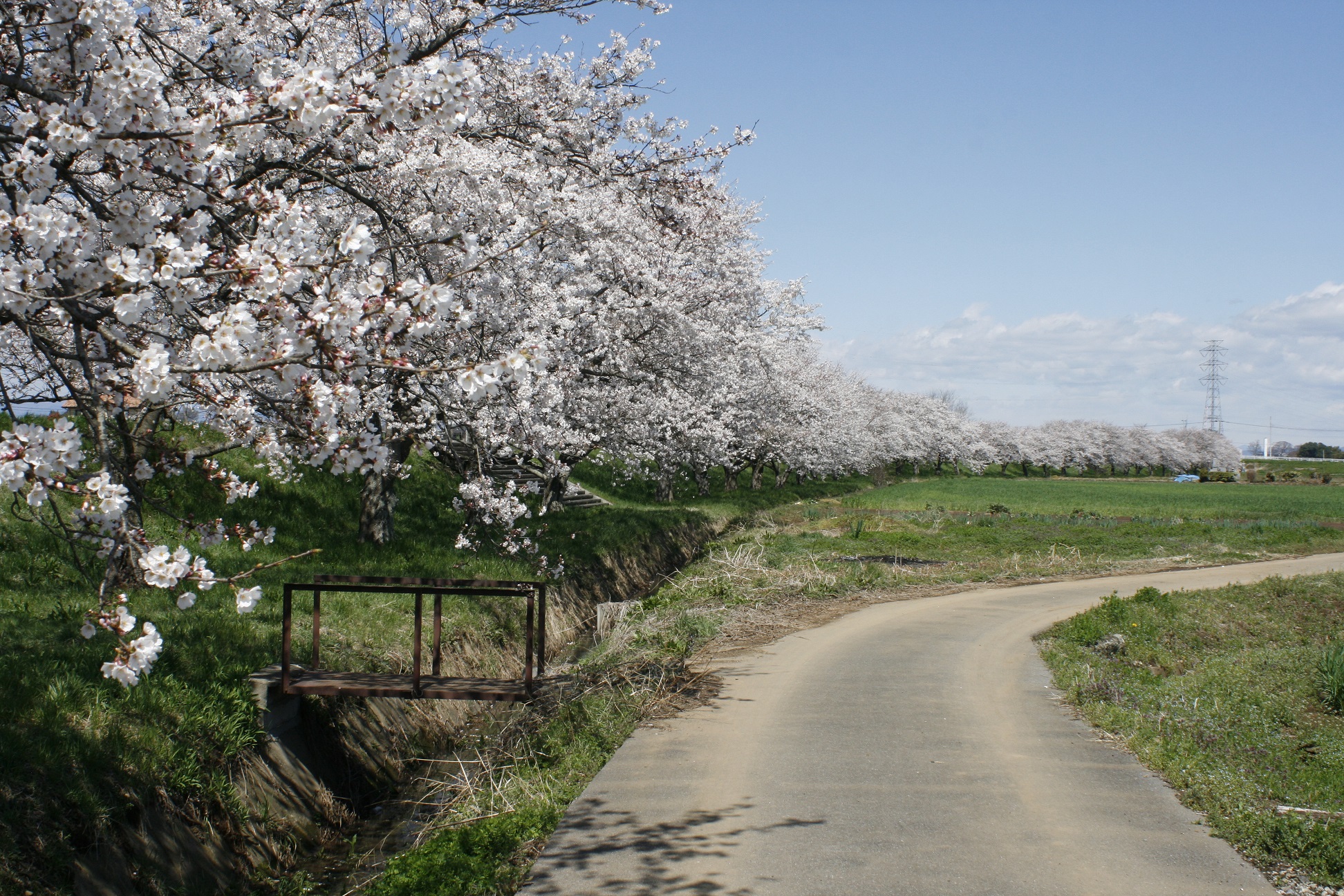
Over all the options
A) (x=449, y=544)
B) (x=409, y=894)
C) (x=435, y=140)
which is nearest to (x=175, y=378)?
(x=409, y=894)

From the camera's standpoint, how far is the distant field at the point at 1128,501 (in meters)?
44.8

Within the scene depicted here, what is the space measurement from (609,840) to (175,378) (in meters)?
4.04

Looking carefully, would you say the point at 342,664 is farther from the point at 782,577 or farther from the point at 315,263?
the point at 782,577

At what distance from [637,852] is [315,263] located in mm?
4318

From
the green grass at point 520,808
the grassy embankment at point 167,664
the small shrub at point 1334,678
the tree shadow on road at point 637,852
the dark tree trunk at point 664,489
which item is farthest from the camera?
the dark tree trunk at point 664,489

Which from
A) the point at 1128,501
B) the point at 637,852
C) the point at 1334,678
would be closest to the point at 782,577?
the point at 1334,678

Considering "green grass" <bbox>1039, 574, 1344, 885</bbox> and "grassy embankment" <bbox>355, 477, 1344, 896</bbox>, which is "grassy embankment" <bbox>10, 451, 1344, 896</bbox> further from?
"green grass" <bbox>1039, 574, 1344, 885</bbox>

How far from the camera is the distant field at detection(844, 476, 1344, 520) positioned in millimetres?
44781

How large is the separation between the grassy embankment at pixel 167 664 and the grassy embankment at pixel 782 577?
900mm

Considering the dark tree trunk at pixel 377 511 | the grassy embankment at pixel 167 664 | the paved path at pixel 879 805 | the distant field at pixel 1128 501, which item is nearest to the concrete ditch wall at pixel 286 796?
the grassy embankment at pixel 167 664

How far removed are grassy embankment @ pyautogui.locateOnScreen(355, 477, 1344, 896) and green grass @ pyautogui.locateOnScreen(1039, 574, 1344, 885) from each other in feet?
14.3

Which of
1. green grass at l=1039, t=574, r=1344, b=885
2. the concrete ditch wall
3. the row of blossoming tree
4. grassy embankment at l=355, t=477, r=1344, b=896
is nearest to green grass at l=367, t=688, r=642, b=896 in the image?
grassy embankment at l=355, t=477, r=1344, b=896

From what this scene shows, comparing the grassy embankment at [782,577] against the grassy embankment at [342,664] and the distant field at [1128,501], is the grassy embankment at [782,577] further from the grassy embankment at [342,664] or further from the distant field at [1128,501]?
the distant field at [1128,501]

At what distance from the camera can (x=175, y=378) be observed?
4.72 m
